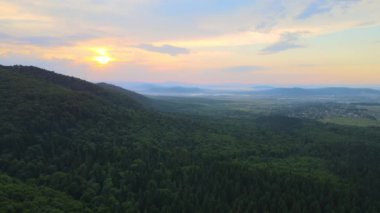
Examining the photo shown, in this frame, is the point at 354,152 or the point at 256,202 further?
the point at 354,152

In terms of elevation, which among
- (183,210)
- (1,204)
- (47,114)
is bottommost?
(183,210)

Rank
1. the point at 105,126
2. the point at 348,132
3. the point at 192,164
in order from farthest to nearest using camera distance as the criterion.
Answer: the point at 348,132 < the point at 105,126 < the point at 192,164

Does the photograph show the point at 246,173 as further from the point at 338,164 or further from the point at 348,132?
the point at 348,132

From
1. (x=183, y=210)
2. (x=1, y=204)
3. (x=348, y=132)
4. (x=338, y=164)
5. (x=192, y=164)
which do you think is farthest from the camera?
(x=348, y=132)

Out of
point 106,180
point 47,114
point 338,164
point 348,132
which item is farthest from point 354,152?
point 47,114

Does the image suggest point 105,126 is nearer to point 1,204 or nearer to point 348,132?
point 1,204

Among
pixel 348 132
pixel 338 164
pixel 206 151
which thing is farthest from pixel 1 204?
pixel 348 132

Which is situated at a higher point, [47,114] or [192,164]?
[47,114]
